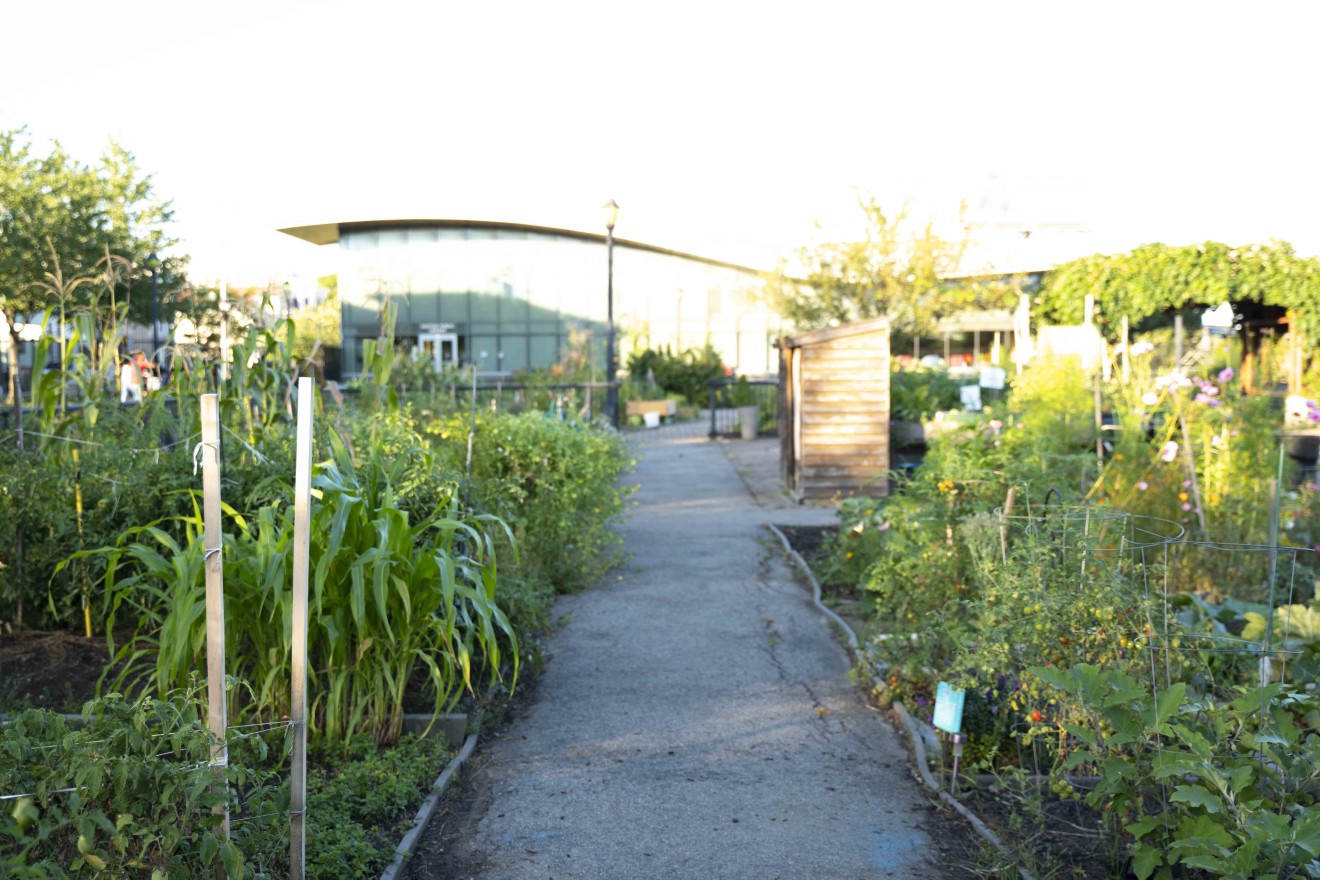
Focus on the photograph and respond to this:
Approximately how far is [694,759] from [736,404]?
23.2 metres

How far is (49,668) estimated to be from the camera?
4.87 m

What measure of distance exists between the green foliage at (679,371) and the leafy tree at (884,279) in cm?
744

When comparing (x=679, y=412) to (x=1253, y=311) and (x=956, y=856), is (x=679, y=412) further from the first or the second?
(x=956, y=856)

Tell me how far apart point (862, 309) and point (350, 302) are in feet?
69.3

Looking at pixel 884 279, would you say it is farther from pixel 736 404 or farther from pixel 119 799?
pixel 119 799

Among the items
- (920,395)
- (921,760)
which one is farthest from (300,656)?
(920,395)

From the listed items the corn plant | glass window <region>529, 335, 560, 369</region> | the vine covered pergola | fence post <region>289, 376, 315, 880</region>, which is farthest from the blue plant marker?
glass window <region>529, 335, 560, 369</region>

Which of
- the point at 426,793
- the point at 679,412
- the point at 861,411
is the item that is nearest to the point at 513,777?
the point at 426,793

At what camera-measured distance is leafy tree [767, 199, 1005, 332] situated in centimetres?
2308

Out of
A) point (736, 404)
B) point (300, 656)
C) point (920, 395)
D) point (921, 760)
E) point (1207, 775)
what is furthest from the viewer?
point (736, 404)

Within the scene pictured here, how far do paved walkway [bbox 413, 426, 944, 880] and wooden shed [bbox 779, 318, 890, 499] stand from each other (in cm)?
508

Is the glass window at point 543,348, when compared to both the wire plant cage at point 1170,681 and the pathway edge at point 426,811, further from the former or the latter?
the pathway edge at point 426,811

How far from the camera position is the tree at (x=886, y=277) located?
909 inches

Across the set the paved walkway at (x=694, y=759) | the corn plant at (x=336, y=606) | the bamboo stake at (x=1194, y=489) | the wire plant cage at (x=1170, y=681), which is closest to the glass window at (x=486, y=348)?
the paved walkway at (x=694, y=759)
